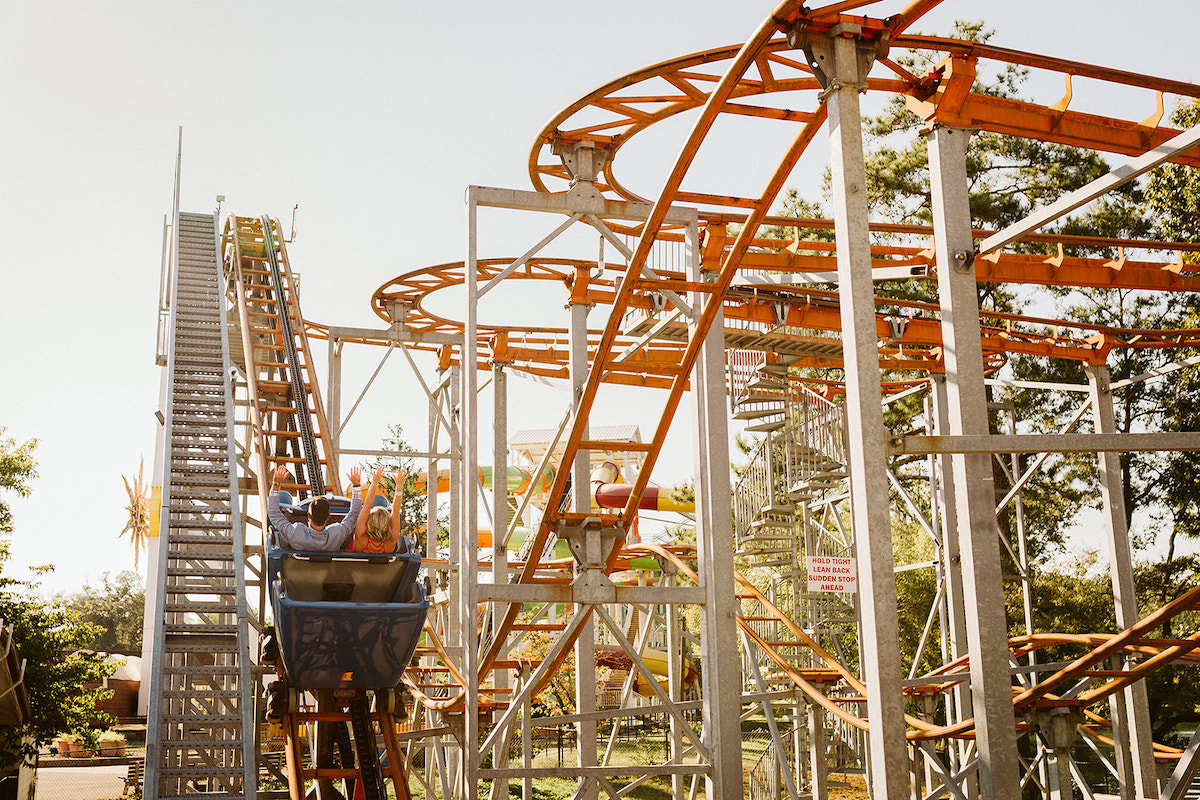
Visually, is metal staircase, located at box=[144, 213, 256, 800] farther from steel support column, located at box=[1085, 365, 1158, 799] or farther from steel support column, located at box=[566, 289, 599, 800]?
steel support column, located at box=[1085, 365, 1158, 799]

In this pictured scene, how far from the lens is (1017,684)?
1511 cm

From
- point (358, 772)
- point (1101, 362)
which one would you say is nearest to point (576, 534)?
point (358, 772)

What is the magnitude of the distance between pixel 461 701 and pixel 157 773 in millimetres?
4056

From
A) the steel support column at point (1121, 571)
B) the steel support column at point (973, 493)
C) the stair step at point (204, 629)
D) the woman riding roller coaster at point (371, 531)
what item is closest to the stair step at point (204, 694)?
the stair step at point (204, 629)

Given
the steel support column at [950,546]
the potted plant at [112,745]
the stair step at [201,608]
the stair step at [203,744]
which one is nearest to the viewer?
the stair step at [203,744]

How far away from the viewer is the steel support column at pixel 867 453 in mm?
6137

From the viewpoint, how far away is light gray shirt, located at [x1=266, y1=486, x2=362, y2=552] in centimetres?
852

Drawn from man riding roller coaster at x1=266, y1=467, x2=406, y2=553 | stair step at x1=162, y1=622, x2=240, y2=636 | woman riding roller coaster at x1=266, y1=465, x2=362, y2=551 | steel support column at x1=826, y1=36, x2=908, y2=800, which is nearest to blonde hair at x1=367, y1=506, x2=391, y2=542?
man riding roller coaster at x1=266, y1=467, x2=406, y2=553

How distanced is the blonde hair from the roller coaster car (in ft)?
0.63

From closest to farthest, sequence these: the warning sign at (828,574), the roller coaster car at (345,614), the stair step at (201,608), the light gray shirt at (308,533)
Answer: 1. the roller coaster car at (345,614)
2. the light gray shirt at (308,533)
3. the stair step at (201,608)
4. the warning sign at (828,574)

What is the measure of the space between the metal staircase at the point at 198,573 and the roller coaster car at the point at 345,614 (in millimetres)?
851

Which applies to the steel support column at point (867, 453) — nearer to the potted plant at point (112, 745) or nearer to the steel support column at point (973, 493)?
the steel support column at point (973, 493)

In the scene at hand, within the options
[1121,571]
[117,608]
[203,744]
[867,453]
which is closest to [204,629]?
[203,744]

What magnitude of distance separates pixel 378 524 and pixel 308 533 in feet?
1.83
